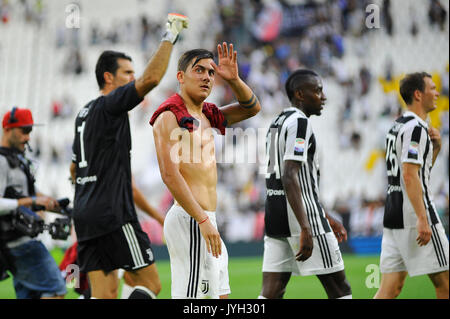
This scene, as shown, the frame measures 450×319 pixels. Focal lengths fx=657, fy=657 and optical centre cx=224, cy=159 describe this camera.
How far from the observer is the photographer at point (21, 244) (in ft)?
20.2

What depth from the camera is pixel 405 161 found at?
6.06 metres

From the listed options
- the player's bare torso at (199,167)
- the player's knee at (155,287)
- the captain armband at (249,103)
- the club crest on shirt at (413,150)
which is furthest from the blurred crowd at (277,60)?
the player's bare torso at (199,167)

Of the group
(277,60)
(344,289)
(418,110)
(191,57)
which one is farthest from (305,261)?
(277,60)

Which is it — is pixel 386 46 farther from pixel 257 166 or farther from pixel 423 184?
pixel 423 184

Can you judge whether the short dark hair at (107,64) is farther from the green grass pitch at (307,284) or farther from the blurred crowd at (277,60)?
the blurred crowd at (277,60)

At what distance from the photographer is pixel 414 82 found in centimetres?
643

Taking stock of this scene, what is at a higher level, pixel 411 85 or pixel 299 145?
pixel 411 85

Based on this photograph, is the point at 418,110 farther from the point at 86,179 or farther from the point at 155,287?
the point at 86,179

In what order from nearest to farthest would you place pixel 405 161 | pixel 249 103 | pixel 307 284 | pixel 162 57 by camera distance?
pixel 162 57 → pixel 249 103 → pixel 405 161 → pixel 307 284

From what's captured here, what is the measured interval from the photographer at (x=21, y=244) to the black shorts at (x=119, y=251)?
0.96 meters

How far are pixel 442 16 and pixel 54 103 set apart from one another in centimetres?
1503

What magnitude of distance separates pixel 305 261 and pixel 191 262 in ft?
3.94

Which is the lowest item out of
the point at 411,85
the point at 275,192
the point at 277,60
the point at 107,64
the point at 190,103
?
the point at 275,192

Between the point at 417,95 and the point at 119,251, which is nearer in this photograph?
the point at 119,251
